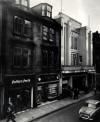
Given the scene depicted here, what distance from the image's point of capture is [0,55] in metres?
14.7

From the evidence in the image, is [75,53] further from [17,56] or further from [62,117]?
[62,117]

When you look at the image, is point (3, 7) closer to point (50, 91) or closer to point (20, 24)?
point (20, 24)

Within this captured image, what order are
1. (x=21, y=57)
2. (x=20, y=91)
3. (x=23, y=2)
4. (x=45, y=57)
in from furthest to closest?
(x=45, y=57) < (x=23, y=2) < (x=21, y=57) < (x=20, y=91)

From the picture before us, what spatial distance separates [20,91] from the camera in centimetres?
1688

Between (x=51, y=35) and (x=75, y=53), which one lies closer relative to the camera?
(x=51, y=35)

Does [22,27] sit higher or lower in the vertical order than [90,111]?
higher

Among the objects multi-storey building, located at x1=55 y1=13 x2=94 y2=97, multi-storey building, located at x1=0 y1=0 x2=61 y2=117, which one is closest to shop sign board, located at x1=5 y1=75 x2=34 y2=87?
multi-storey building, located at x1=0 y1=0 x2=61 y2=117

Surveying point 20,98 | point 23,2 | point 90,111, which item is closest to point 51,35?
point 23,2

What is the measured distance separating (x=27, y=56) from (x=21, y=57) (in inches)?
42.1

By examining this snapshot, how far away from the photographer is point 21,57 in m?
17.3

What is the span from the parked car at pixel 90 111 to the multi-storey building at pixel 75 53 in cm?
914

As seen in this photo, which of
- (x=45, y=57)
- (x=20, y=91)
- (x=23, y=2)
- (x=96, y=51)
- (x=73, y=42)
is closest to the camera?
(x=20, y=91)

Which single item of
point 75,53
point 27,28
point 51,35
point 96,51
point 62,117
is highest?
point 27,28

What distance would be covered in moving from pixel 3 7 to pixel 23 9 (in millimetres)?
2895
